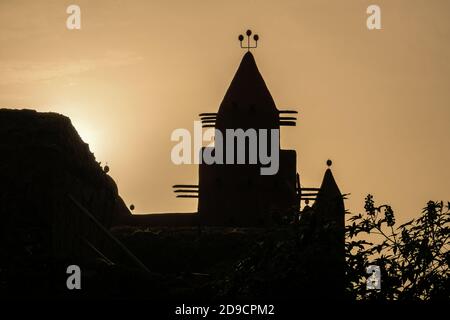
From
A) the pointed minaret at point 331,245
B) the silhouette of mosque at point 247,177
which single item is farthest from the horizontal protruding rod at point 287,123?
the pointed minaret at point 331,245

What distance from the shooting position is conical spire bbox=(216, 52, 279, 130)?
143ft

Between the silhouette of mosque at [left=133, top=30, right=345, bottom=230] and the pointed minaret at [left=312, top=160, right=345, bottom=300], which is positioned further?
the silhouette of mosque at [left=133, top=30, right=345, bottom=230]

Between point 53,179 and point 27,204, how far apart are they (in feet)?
2.51

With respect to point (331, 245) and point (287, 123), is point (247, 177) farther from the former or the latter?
point (331, 245)

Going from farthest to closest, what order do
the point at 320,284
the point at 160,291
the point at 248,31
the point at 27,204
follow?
the point at 248,31
the point at 27,204
the point at 160,291
the point at 320,284

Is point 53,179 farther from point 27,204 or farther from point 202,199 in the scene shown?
point 202,199

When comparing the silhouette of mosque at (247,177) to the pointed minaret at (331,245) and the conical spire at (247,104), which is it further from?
the pointed minaret at (331,245)

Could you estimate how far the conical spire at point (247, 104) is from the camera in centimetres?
4369

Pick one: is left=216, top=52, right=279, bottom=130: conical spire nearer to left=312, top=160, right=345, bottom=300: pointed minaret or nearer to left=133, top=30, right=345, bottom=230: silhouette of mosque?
left=133, top=30, right=345, bottom=230: silhouette of mosque

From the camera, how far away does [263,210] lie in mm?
44906

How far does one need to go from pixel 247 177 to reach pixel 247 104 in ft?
10.1

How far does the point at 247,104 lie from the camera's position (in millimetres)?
43969

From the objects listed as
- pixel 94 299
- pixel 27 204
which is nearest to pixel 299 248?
pixel 94 299

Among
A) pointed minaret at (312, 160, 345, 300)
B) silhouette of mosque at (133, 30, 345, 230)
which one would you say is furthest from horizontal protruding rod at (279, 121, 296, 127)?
pointed minaret at (312, 160, 345, 300)
